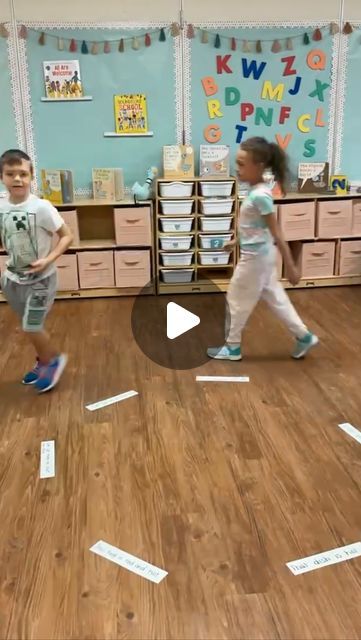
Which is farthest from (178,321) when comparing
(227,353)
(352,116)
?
(352,116)

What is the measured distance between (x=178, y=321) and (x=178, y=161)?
4.01 ft

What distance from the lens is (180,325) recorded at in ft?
12.2

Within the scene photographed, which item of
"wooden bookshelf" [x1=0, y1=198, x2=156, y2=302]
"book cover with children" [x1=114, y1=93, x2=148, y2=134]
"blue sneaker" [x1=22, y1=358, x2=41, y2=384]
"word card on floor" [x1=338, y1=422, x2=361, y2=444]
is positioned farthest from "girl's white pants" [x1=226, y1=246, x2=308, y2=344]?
"book cover with children" [x1=114, y1=93, x2=148, y2=134]

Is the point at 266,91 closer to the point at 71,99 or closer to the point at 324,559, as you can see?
the point at 71,99

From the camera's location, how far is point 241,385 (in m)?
2.81

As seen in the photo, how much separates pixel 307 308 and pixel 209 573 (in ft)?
8.48

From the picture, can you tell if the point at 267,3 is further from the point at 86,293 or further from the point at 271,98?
the point at 86,293

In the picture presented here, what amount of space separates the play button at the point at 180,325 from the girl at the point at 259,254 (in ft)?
0.61

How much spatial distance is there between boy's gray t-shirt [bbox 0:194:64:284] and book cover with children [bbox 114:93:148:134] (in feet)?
6.44

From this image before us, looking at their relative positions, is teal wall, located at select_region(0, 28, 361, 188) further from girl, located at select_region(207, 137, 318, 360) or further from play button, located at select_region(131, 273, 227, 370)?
girl, located at select_region(207, 137, 318, 360)

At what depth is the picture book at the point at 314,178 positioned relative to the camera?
4398mm

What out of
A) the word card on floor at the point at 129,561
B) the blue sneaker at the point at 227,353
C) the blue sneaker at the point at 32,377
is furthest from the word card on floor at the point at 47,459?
the blue sneaker at the point at 227,353

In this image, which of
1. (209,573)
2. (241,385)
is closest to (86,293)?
(241,385)

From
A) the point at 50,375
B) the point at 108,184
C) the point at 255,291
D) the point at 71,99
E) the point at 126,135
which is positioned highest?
the point at 71,99
